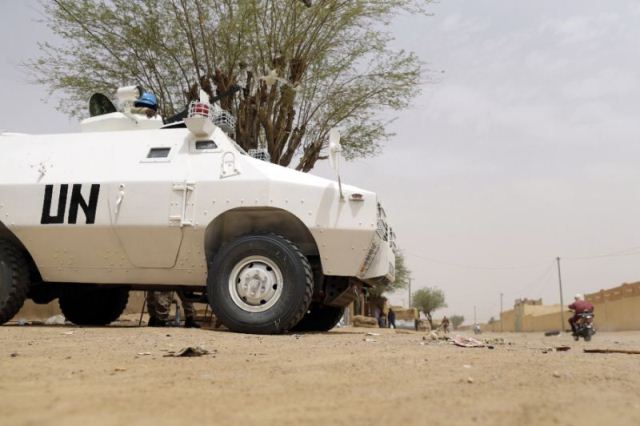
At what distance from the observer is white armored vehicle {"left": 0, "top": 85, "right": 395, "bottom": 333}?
670cm

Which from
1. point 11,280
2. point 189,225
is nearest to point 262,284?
point 189,225

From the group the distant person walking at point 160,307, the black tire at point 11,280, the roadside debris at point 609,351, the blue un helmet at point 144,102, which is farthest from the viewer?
the distant person walking at point 160,307

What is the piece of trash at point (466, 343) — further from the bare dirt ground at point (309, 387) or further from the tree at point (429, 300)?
the tree at point (429, 300)

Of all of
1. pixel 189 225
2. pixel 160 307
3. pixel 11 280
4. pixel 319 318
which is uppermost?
pixel 189 225

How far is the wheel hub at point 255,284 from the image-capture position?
666 centimetres

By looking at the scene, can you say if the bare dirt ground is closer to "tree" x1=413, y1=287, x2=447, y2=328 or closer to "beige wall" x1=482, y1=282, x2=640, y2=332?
"beige wall" x1=482, y1=282, x2=640, y2=332

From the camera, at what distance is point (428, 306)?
73.4m

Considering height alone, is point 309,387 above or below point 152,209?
below

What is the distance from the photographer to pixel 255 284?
6.69 meters

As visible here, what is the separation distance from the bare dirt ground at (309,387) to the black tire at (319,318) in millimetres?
3803

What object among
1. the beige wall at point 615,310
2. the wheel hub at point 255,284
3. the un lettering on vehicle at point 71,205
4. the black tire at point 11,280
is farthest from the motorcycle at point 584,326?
the beige wall at point 615,310

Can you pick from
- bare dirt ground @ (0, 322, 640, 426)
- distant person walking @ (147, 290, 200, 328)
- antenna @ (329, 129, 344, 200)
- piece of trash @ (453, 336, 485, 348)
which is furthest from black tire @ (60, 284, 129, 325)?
piece of trash @ (453, 336, 485, 348)

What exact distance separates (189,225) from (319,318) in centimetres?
263

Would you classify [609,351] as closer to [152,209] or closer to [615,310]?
[152,209]
